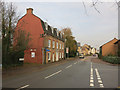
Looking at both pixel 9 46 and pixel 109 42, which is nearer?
pixel 9 46

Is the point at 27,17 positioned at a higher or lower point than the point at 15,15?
higher

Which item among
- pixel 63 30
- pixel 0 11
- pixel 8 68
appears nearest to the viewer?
pixel 0 11

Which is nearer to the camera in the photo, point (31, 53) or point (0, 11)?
point (0, 11)

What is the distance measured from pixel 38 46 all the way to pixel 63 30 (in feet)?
98.2

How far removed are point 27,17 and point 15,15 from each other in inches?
430

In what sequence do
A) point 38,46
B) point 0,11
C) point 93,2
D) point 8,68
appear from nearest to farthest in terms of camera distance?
point 93,2 → point 0,11 → point 8,68 → point 38,46

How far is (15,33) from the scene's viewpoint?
583 inches

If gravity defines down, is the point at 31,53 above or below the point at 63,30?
below

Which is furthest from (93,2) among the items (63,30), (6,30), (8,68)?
(63,30)

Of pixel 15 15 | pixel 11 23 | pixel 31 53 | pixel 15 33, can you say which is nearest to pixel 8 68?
pixel 15 33

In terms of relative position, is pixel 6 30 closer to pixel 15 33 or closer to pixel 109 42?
pixel 15 33

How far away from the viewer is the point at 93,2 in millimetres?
4285

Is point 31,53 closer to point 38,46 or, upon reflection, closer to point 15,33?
point 38,46

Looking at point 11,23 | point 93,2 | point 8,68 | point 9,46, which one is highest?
point 11,23
